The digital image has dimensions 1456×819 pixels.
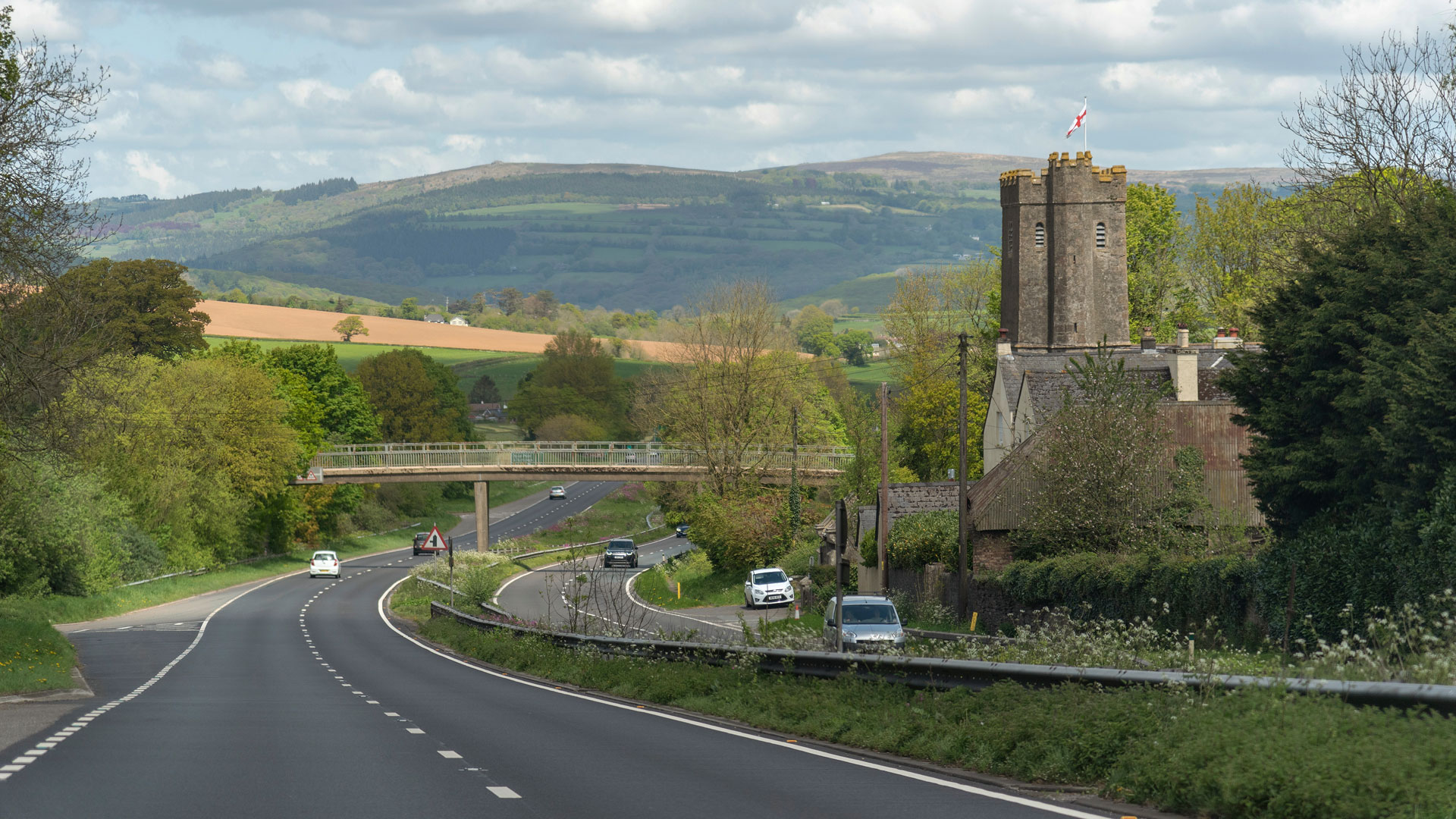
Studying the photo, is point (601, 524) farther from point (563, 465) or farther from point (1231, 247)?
point (1231, 247)

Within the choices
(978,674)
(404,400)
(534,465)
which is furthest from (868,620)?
(404,400)

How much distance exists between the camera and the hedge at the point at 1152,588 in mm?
29172

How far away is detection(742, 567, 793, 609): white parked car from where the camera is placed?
5703cm

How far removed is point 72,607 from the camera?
169 feet

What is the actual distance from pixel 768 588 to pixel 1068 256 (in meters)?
36.0

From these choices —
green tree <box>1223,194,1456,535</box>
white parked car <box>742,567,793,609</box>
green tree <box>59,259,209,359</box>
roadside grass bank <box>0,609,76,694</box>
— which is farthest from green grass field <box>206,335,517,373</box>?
green tree <box>1223,194,1456,535</box>

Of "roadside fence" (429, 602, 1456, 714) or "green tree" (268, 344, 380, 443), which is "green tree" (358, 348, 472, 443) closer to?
"green tree" (268, 344, 380, 443)

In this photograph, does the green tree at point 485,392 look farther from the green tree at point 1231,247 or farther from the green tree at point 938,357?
the green tree at point 1231,247

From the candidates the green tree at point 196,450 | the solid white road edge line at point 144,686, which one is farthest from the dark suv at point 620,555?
the green tree at point 196,450

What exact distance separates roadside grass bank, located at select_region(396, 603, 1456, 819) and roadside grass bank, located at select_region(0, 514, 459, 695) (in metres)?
15.3

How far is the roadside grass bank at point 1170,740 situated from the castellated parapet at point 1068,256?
69243 millimetres

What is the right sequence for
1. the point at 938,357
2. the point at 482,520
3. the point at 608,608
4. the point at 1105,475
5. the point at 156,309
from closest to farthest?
the point at 608,608, the point at 1105,475, the point at 938,357, the point at 482,520, the point at 156,309

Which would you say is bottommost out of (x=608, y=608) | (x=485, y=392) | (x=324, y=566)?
(x=324, y=566)

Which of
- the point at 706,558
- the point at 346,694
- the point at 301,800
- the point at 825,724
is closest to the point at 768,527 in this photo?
the point at 706,558
